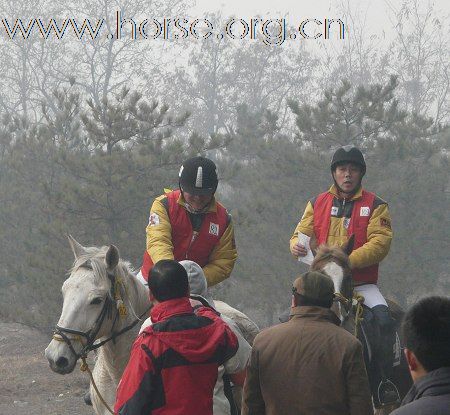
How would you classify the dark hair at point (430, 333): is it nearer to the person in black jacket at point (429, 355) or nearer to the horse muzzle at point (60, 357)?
the person in black jacket at point (429, 355)

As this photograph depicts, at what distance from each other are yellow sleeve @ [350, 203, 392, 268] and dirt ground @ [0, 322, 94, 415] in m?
8.22

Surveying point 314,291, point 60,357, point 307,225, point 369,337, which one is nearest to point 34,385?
point 307,225

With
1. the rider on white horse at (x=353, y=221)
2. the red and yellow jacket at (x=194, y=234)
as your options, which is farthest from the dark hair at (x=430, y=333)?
the rider on white horse at (x=353, y=221)

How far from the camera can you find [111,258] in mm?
4988

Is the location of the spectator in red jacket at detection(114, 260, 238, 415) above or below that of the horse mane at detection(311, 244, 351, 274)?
below

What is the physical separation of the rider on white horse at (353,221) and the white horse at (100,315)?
191 centimetres

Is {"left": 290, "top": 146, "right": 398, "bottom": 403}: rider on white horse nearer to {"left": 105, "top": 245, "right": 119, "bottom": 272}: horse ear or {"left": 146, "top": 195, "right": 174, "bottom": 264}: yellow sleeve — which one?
{"left": 146, "top": 195, "right": 174, "bottom": 264}: yellow sleeve

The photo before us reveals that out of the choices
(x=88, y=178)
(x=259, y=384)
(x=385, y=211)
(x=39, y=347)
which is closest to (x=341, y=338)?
(x=259, y=384)

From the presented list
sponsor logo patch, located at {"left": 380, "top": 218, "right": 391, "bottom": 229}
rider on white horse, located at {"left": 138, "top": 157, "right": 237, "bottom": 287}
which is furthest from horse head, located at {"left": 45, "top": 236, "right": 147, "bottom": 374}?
sponsor logo patch, located at {"left": 380, "top": 218, "right": 391, "bottom": 229}

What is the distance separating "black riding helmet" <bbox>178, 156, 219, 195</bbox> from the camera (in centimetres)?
575

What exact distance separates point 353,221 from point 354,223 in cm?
2

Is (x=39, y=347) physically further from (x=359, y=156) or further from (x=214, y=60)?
(x=214, y=60)

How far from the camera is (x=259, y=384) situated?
4.03 meters

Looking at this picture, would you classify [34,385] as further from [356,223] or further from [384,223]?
[384,223]
